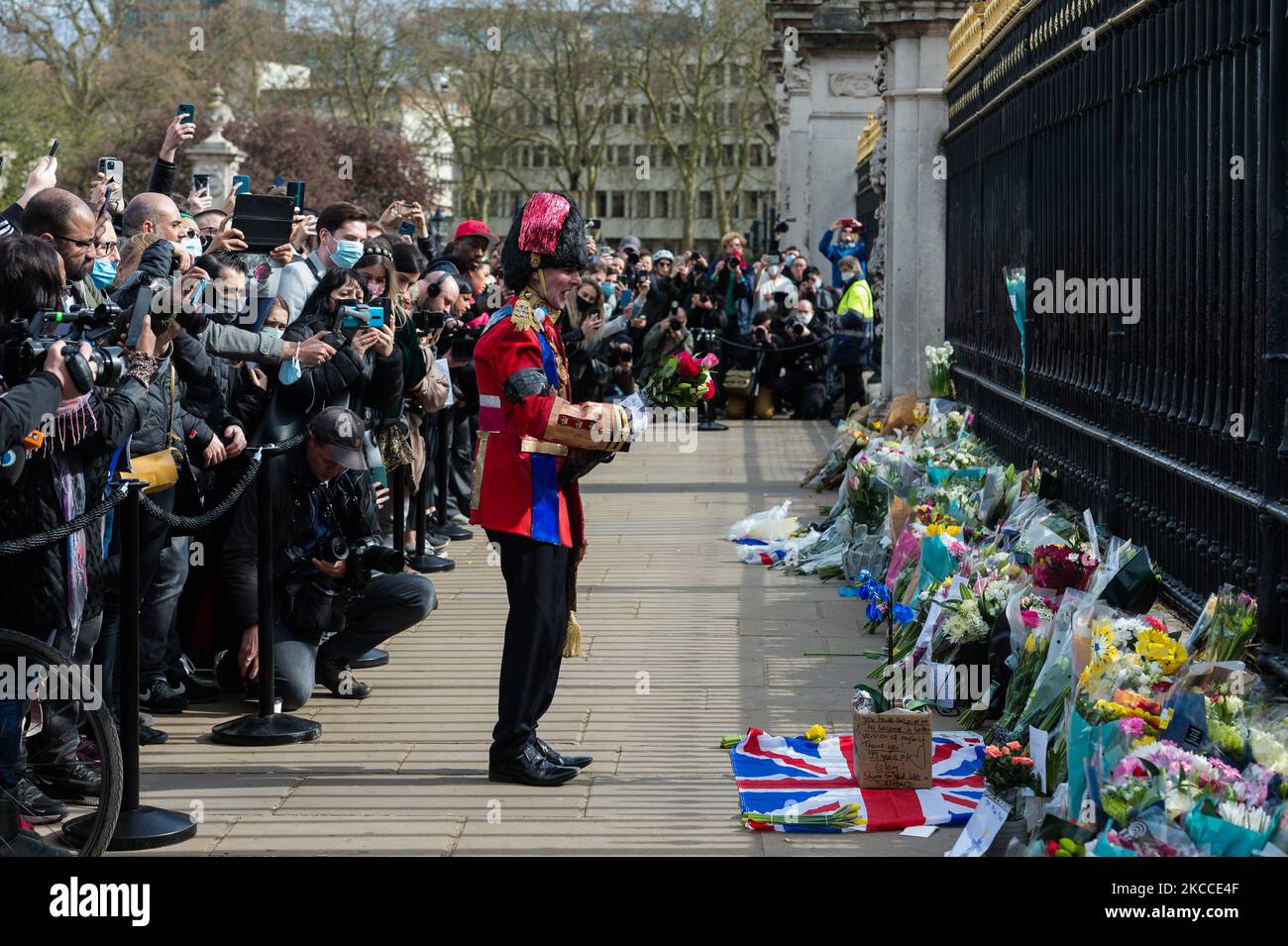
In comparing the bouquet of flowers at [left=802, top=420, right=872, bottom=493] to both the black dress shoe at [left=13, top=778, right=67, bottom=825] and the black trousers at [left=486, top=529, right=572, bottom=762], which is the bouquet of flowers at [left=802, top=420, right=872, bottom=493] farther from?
the black dress shoe at [left=13, top=778, right=67, bottom=825]

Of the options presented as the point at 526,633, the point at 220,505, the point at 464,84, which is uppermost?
the point at 464,84

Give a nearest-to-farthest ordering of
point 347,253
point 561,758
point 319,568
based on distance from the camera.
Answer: point 561,758 → point 319,568 → point 347,253

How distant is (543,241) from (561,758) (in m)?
1.76

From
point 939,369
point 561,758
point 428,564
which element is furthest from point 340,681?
point 939,369

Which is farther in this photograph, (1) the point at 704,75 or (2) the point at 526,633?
Answer: (1) the point at 704,75

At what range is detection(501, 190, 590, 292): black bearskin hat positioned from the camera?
6355mm

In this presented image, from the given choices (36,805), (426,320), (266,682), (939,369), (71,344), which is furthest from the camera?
(939,369)

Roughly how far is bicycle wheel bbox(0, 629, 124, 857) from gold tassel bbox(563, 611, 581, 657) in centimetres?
179

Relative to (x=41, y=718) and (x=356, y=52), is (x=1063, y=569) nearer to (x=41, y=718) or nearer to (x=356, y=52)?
(x=41, y=718)

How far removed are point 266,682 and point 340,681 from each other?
70cm

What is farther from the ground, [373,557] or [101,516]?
[101,516]

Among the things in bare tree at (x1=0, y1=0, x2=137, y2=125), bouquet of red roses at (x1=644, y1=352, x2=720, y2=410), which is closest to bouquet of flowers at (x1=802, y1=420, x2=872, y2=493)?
bouquet of red roses at (x1=644, y1=352, x2=720, y2=410)

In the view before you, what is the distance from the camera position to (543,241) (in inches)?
250

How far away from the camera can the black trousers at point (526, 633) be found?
6316 millimetres
